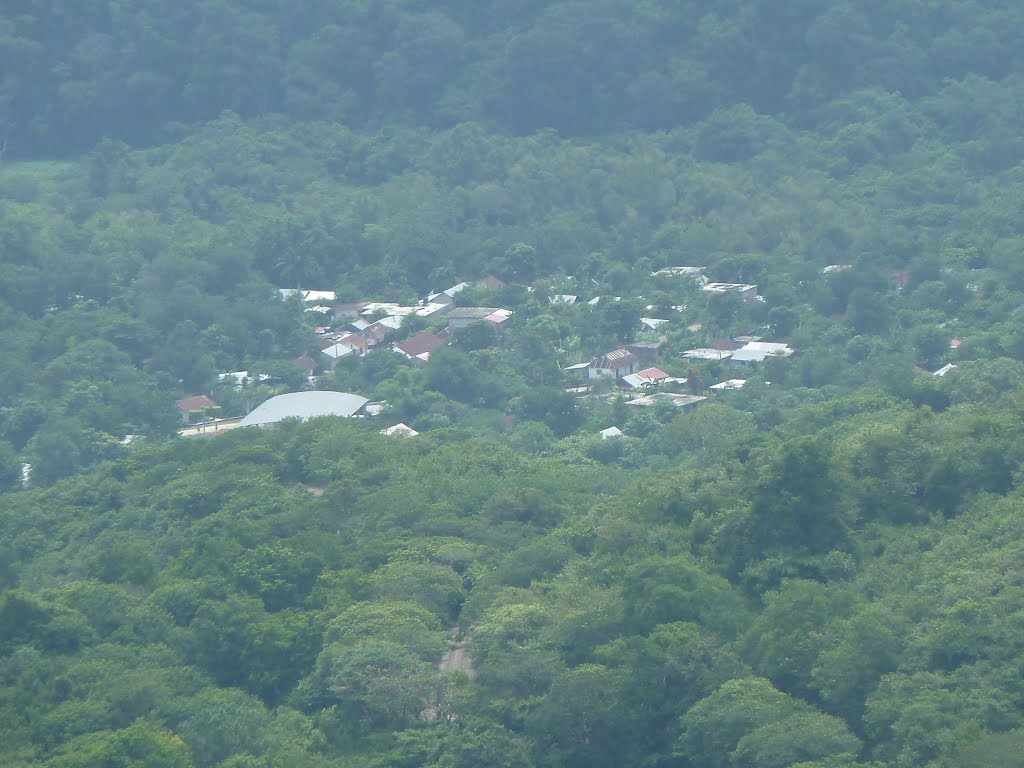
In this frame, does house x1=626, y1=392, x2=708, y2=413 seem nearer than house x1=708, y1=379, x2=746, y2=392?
Yes

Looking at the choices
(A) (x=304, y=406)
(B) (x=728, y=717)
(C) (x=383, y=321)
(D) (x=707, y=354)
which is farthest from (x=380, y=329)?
(B) (x=728, y=717)

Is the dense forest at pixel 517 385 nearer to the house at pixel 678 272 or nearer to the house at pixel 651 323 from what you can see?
the house at pixel 651 323

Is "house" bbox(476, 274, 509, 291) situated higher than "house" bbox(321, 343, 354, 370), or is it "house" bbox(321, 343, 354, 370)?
"house" bbox(476, 274, 509, 291)

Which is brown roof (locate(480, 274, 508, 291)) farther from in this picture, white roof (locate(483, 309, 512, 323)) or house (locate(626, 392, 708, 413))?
house (locate(626, 392, 708, 413))

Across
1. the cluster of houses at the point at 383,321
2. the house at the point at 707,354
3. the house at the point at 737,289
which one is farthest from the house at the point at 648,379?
the cluster of houses at the point at 383,321

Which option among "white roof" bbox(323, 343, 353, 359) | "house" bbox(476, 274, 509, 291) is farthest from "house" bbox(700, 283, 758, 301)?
"white roof" bbox(323, 343, 353, 359)

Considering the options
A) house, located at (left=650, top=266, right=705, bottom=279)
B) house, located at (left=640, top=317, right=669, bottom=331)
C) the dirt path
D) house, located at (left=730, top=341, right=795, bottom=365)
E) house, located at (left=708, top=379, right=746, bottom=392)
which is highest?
house, located at (left=650, top=266, right=705, bottom=279)

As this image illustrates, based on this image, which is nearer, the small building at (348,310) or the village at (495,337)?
the village at (495,337)
